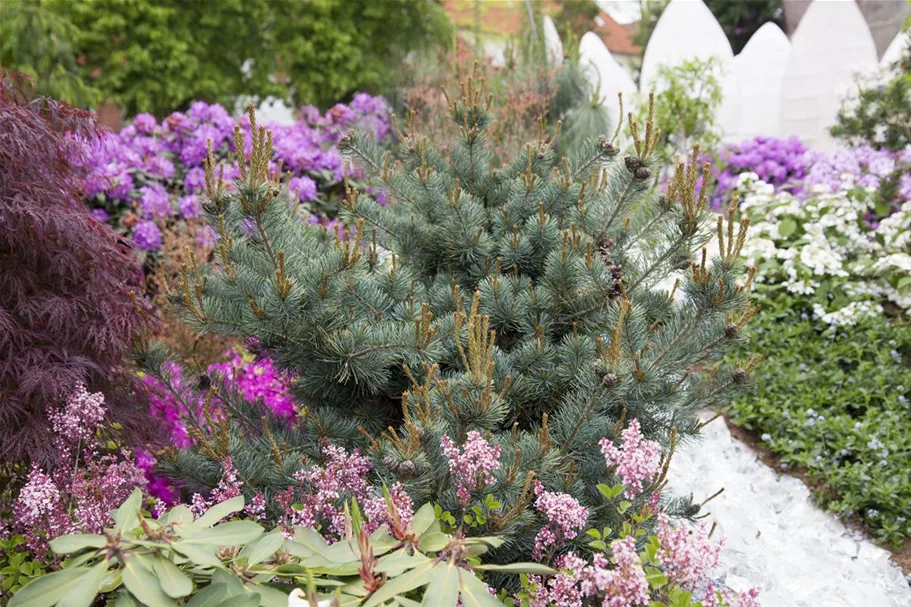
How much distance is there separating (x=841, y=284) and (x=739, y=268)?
285 centimetres

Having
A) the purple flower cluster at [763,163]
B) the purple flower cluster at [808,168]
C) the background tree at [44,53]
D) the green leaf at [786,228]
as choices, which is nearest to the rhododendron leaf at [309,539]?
the green leaf at [786,228]

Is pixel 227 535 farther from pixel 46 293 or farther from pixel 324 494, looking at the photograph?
pixel 46 293

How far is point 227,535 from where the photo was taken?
1310mm

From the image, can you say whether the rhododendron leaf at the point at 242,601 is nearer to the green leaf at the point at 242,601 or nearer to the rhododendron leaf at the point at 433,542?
the green leaf at the point at 242,601

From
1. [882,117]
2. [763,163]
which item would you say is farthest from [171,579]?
[882,117]

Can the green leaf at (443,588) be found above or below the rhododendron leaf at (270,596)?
above

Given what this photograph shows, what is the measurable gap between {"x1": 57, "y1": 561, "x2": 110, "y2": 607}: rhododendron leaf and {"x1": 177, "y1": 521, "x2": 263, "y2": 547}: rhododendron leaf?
133 mm

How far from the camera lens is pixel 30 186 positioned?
2080 millimetres

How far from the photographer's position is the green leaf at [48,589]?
1207mm

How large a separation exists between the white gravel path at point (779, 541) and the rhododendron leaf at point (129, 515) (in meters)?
1.91

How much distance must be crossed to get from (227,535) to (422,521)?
342mm

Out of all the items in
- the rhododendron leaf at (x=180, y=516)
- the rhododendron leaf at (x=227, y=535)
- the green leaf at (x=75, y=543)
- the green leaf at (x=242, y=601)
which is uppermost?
the green leaf at (x=75, y=543)

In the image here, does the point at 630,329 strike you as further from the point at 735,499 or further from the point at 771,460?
the point at 771,460

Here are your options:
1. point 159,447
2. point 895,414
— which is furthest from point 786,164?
point 159,447
